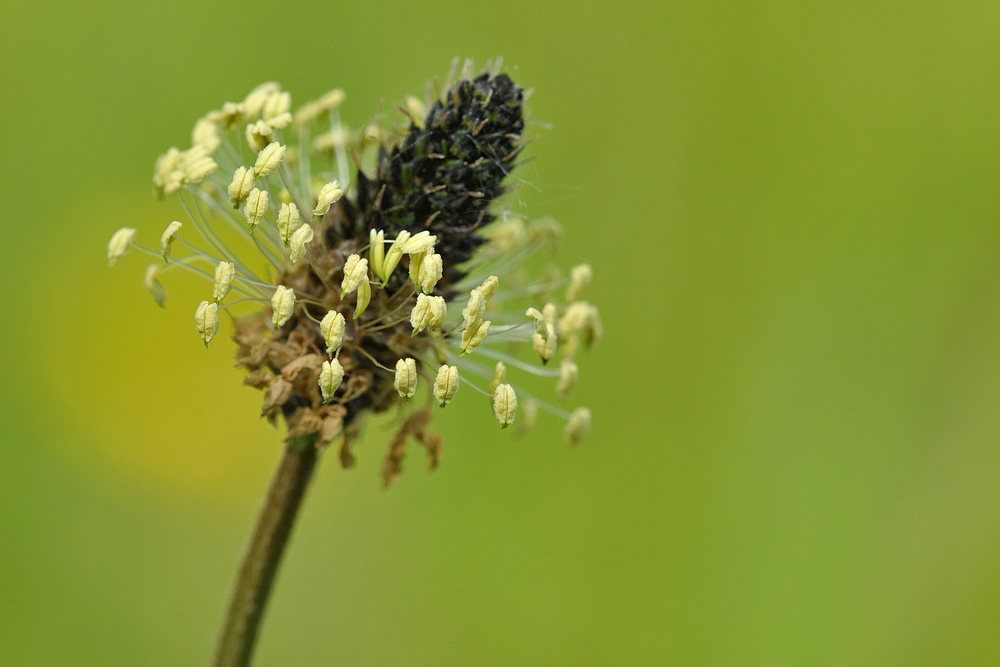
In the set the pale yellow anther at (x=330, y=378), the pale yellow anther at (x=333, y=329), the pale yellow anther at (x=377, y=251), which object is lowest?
the pale yellow anther at (x=330, y=378)

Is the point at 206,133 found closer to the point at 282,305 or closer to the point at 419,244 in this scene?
the point at 282,305

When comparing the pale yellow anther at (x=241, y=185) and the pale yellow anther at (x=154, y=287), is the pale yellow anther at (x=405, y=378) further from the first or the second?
the pale yellow anther at (x=154, y=287)

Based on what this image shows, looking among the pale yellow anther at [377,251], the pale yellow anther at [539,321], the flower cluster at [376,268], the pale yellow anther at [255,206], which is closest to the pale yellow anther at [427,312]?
the flower cluster at [376,268]

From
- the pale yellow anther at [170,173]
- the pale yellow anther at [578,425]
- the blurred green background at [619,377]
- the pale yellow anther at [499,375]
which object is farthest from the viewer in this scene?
the blurred green background at [619,377]

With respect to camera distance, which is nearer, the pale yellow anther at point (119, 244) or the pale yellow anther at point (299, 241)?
the pale yellow anther at point (299, 241)

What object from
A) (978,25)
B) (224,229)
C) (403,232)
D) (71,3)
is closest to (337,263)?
(403,232)

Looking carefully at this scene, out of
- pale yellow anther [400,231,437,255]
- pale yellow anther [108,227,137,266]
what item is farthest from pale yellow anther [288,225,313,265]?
pale yellow anther [108,227,137,266]
